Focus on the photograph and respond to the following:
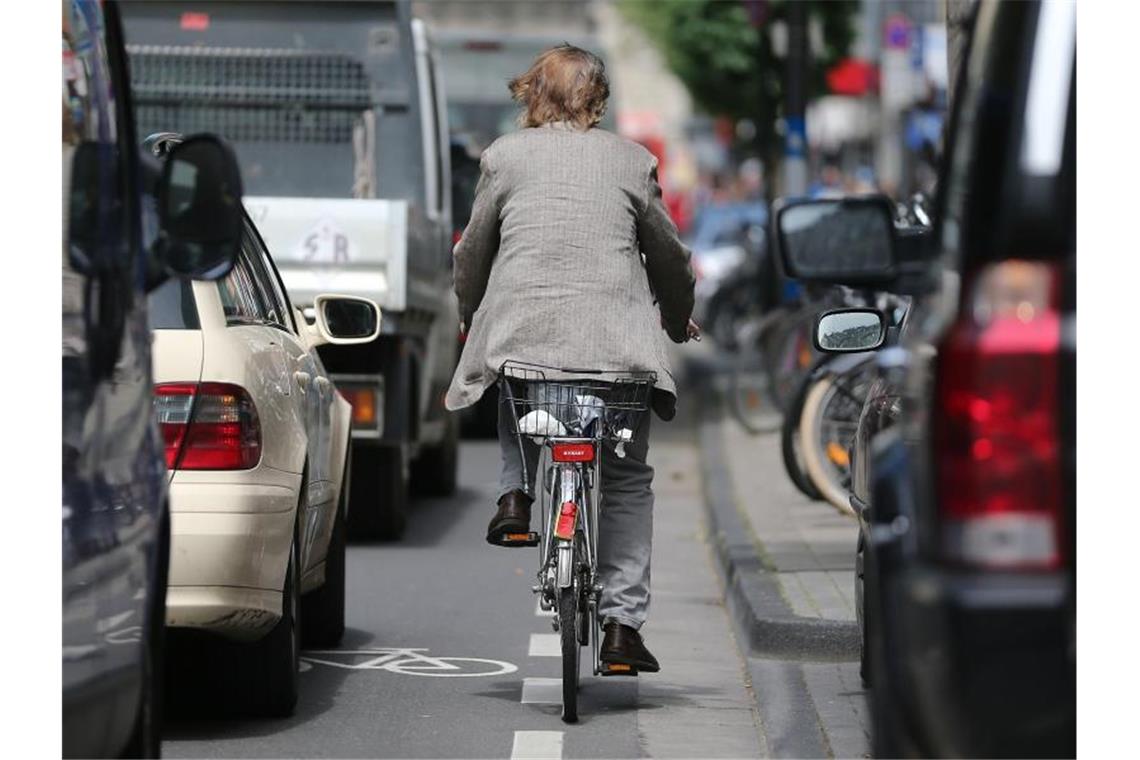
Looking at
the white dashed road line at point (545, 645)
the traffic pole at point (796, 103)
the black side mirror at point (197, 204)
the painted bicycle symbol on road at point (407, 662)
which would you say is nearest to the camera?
the black side mirror at point (197, 204)

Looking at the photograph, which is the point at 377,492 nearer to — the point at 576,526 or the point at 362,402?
the point at 362,402

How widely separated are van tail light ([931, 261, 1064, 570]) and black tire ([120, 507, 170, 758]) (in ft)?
5.96

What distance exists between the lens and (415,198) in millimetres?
13383

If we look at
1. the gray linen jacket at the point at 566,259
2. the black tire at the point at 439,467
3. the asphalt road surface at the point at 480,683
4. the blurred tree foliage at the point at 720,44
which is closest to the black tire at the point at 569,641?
the asphalt road surface at the point at 480,683

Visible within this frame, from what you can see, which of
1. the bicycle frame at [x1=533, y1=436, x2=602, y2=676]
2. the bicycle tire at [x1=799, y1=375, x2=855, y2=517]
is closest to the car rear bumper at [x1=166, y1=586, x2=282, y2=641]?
the bicycle frame at [x1=533, y1=436, x2=602, y2=676]

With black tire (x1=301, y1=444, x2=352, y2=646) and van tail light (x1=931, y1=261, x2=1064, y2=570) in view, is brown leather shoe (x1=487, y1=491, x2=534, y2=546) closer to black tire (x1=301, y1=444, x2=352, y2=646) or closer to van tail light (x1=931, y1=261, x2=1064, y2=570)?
black tire (x1=301, y1=444, x2=352, y2=646)

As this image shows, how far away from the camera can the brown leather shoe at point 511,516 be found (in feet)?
22.8

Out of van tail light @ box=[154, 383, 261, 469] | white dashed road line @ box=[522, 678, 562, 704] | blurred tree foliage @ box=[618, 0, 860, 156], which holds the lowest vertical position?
white dashed road line @ box=[522, 678, 562, 704]

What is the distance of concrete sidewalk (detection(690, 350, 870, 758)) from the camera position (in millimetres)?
6883

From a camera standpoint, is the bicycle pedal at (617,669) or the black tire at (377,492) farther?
the black tire at (377,492)

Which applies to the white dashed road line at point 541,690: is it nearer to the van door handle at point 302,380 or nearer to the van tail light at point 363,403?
the van door handle at point 302,380

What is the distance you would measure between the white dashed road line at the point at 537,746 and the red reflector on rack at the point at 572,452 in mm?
742

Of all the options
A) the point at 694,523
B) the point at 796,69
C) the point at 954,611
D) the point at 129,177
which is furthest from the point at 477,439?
the point at 954,611

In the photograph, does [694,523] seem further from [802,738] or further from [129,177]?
[129,177]
